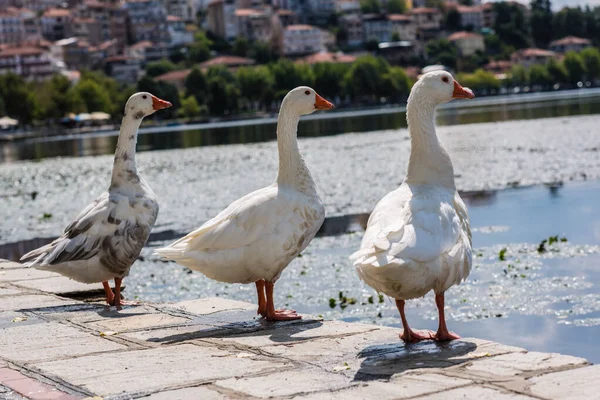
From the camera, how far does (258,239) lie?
289 inches

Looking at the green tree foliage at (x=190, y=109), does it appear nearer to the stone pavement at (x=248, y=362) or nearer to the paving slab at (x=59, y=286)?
the paving slab at (x=59, y=286)

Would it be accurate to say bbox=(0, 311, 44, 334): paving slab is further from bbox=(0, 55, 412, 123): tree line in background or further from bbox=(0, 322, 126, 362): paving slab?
bbox=(0, 55, 412, 123): tree line in background

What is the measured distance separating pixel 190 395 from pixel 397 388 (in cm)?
101

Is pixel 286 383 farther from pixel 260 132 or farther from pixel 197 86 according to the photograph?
pixel 197 86

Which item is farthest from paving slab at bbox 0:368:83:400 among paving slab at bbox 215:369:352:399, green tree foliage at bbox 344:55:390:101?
green tree foliage at bbox 344:55:390:101

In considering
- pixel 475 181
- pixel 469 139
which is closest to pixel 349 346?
pixel 475 181

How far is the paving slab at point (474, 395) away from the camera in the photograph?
4.89 m

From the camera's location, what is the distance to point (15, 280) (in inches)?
403

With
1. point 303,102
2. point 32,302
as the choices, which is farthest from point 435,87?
point 32,302

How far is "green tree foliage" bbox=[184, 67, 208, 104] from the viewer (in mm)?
164000

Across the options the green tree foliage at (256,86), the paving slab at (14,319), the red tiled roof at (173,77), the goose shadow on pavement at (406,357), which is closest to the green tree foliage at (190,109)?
the green tree foliage at (256,86)

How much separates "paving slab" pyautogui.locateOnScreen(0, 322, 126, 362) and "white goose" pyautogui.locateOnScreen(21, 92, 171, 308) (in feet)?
3.28

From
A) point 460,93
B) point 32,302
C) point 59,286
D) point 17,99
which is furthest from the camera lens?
point 17,99

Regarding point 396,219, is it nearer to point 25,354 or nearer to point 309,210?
point 309,210
